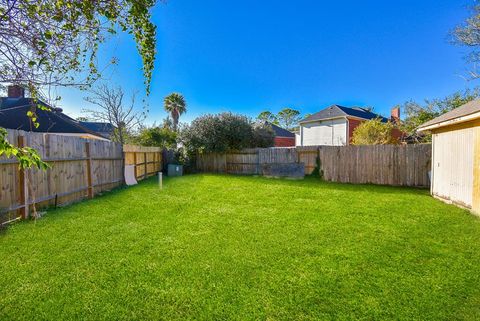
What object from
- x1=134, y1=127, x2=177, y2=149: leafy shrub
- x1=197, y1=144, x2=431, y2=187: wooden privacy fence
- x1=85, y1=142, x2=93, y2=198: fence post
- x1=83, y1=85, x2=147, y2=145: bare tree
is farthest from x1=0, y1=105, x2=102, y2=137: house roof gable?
x1=197, y1=144, x2=431, y2=187: wooden privacy fence

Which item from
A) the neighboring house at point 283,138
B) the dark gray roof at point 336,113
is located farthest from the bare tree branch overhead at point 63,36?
the neighboring house at point 283,138

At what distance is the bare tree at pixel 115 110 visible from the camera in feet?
53.3

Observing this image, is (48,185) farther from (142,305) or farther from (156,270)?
(142,305)

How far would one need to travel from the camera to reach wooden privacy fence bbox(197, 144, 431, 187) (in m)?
8.87

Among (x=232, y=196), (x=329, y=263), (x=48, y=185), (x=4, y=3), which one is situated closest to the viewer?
(x=4, y=3)

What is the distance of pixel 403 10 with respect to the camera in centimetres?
838

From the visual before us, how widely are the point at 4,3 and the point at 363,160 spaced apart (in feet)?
34.8

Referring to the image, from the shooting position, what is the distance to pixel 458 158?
19.5 ft

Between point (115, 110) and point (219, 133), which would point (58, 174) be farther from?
point (115, 110)

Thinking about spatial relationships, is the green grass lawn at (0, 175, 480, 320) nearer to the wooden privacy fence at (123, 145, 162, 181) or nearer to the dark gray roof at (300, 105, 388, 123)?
the wooden privacy fence at (123, 145, 162, 181)

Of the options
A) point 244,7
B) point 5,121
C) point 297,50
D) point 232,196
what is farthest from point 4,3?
point 5,121

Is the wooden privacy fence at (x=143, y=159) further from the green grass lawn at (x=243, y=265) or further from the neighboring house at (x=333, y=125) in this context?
the neighboring house at (x=333, y=125)

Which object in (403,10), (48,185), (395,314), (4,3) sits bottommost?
(395,314)

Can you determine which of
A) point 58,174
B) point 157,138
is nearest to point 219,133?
point 157,138
